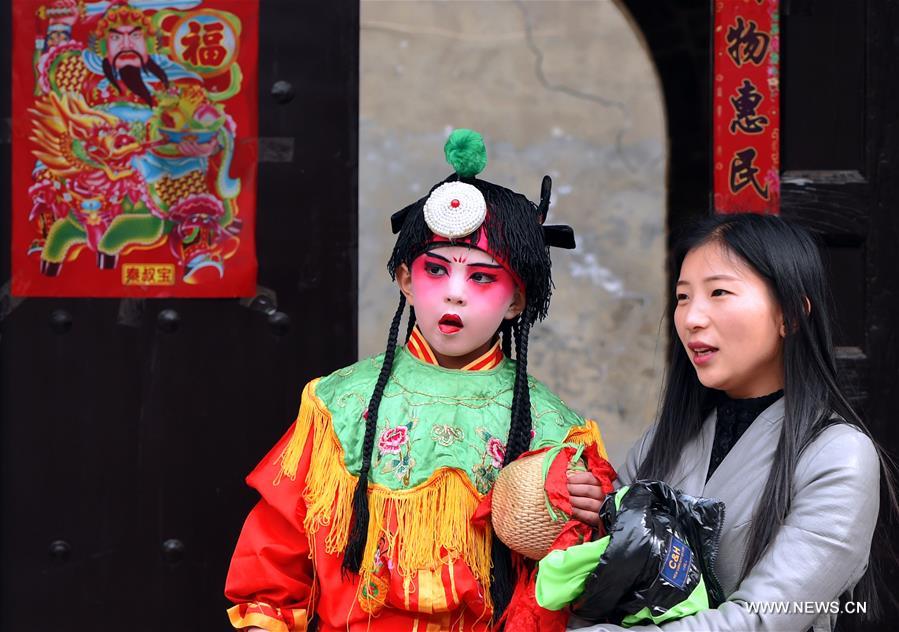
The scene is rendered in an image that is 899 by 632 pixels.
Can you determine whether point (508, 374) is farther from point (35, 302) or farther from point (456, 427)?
point (35, 302)

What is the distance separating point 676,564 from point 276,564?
76 centimetres

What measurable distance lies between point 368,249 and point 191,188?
1.45 m

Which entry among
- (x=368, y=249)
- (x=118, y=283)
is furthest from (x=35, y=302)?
(x=368, y=249)

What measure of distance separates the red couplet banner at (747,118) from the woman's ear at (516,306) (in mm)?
619

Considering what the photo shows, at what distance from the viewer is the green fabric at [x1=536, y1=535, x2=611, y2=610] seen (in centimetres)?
153

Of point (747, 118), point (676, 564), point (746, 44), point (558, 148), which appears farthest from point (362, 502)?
point (558, 148)

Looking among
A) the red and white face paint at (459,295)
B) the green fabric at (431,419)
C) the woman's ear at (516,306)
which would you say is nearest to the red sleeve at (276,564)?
the green fabric at (431,419)

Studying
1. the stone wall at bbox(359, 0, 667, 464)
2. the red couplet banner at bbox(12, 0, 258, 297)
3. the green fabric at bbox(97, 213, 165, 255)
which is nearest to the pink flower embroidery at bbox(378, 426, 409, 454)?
the red couplet banner at bbox(12, 0, 258, 297)

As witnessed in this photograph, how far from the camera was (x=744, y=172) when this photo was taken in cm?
241

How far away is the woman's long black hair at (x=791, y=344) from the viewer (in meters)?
1.59

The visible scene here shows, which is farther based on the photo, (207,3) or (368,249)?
(368,249)

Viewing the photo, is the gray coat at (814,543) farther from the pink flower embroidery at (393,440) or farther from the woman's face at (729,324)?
the pink flower embroidery at (393,440)

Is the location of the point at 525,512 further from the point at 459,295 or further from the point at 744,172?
the point at 744,172

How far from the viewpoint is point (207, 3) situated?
2516 millimetres
